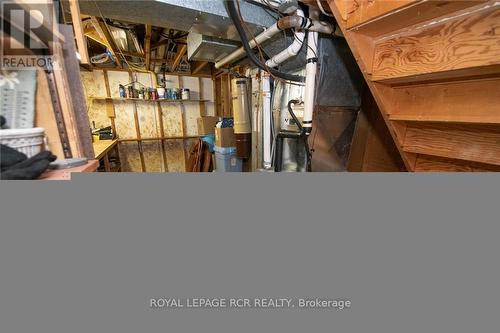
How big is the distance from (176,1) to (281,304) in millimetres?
1537

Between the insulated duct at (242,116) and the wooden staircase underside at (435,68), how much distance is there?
4.84ft

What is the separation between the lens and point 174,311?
1.37 feet

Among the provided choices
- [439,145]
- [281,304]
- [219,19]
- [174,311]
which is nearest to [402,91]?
[439,145]

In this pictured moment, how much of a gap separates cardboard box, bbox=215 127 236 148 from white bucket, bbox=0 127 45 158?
2.21 metres

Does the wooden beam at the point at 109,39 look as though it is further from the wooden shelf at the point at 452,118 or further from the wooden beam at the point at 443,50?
the wooden shelf at the point at 452,118

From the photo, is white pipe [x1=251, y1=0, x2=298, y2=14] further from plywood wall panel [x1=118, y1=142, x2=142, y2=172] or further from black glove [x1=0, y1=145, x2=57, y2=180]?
plywood wall panel [x1=118, y1=142, x2=142, y2=172]

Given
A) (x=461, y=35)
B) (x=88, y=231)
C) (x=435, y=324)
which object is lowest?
(x=435, y=324)

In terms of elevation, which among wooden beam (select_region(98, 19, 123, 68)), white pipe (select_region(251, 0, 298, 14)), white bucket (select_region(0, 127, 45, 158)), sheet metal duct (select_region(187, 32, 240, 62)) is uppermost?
wooden beam (select_region(98, 19, 123, 68))

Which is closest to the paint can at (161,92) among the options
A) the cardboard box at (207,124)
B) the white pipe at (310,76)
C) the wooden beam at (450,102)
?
the cardboard box at (207,124)

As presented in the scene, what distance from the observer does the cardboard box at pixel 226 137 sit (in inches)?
113

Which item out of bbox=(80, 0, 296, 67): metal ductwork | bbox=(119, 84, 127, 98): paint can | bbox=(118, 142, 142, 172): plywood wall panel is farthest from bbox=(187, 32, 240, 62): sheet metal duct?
bbox=(118, 142, 142, 172): plywood wall panel

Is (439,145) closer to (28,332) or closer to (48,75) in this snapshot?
(28,332)

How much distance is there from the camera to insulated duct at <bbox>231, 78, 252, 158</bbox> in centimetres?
252
